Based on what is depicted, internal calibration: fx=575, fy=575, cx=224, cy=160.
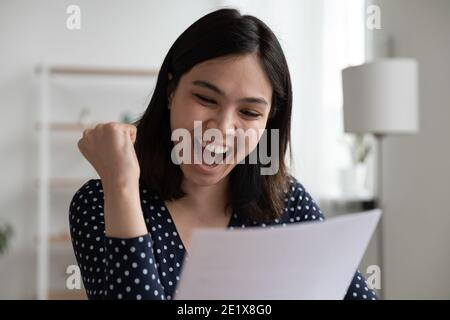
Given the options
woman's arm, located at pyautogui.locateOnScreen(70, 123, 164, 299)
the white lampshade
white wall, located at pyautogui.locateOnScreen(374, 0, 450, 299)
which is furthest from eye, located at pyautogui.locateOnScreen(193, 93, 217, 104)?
white wall, located at pyautogui.locateOnScreen(374, 0, 450, 299)

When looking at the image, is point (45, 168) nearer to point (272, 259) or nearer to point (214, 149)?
point (214, 149)

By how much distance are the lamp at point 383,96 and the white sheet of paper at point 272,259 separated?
1691 mm

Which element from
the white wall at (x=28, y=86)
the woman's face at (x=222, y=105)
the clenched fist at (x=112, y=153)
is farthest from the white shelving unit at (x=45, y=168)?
the clenched fist at (x=112, y=153)

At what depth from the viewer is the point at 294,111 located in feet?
9.83

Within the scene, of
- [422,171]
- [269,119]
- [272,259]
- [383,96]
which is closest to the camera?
[272,259]

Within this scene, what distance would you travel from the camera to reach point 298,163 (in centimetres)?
307

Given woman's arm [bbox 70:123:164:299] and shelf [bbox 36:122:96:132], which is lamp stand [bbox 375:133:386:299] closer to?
shelf [bbox 36:122:96:132]

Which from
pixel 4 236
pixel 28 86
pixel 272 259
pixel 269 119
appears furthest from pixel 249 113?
pixel 28 86

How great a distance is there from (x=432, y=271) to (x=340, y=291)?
81.9 inches

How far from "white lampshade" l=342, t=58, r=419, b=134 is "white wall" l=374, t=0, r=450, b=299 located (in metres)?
0.31

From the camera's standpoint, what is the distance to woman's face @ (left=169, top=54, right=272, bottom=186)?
797mm

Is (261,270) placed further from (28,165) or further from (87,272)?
(28,165)

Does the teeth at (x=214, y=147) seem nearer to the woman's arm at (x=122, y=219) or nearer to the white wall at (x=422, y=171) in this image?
the woman's arm at (x=122, y=219)

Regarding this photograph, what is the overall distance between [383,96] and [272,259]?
180 centimetres
